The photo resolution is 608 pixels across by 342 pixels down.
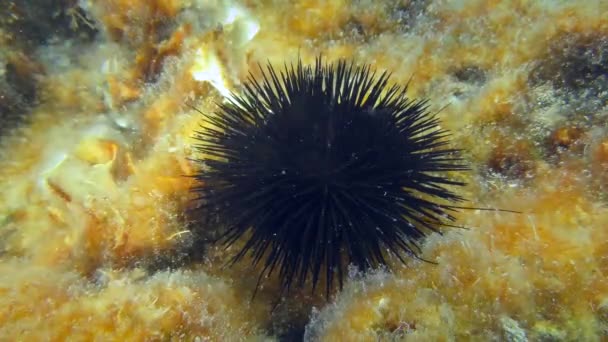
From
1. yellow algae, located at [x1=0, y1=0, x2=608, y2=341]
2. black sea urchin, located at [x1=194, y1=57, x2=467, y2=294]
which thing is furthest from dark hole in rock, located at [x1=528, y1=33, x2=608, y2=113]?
black sea urchin, located at [x1=194, y1=57, x2=467, y2=294]

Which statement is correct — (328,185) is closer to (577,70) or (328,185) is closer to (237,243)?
(237,243)

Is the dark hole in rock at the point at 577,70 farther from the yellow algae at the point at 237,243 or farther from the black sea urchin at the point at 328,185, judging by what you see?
the black sea urchin at the point at 328,185

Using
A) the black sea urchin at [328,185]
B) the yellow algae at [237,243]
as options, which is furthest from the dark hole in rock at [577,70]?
the black sea urchin at [328,185]

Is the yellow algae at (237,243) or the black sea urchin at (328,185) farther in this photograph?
the black sea urchin at (328,185)

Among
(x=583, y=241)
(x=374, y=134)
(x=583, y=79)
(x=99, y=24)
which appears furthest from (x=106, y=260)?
(x=583, y=79)

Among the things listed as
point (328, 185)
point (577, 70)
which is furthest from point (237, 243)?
point (577, 70)

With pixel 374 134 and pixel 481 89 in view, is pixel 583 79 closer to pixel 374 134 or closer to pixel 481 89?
pixel 481 89

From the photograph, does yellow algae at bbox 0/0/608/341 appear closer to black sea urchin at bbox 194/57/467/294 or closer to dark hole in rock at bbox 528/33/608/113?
dark hole in rock at bbox 528/33/608/113

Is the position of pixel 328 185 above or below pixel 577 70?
above

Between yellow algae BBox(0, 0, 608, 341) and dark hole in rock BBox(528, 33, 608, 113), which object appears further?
dark hole in rock BBox(528, 33, 608, 113)
